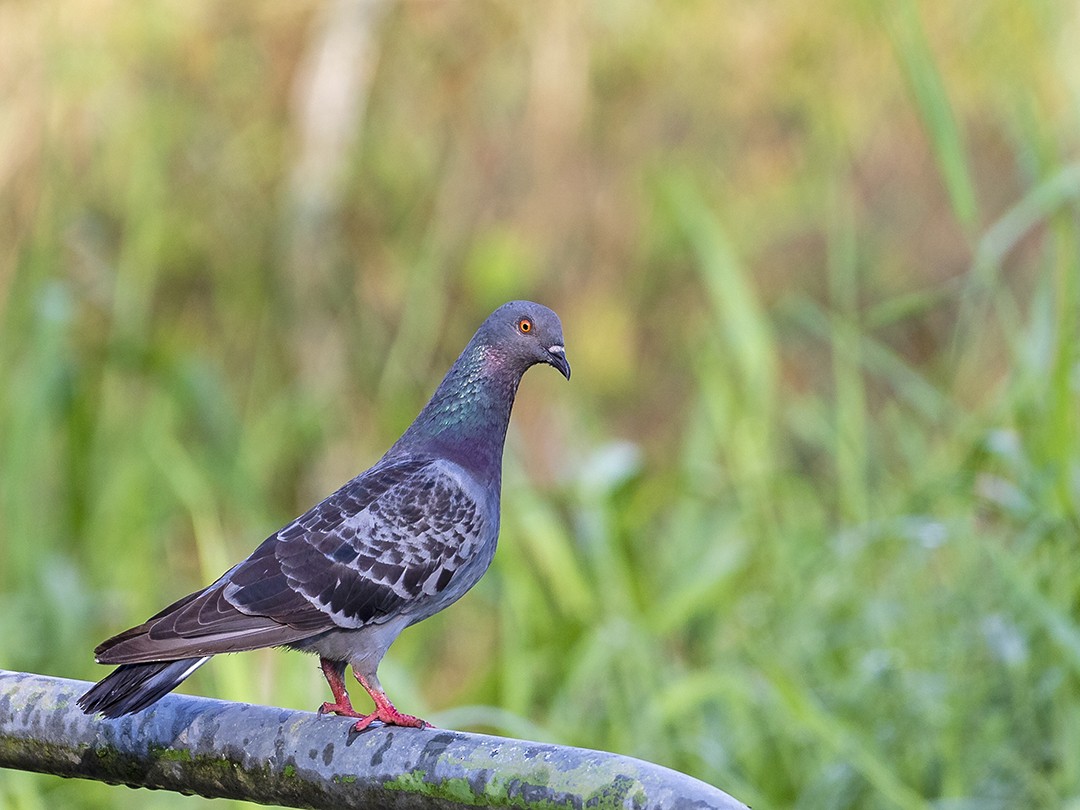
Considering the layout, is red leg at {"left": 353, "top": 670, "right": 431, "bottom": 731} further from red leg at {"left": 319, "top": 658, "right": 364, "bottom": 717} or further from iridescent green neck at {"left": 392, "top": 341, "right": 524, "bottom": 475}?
iridescent green neck at {"left": 392, "top": 341, "right": 524, "bottom": 475}

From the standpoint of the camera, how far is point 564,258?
10.2 m

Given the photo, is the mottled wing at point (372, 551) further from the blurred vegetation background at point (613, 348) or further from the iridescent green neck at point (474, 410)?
the blurred vegetation background at point (613, 348)

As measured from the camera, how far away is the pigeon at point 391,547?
2230 millimetres

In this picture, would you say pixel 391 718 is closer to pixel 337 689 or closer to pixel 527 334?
pixel 337 689

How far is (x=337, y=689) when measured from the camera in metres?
2.44

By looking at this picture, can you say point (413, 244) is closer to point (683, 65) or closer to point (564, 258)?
point (564, 258)

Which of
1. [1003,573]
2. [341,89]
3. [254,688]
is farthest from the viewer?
[341,89]

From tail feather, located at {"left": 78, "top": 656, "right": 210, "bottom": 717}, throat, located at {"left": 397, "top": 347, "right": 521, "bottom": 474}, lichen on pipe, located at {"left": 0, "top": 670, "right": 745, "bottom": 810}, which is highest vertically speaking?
throat, located at {"left": 397, "top": 347, "right": 521, "bottom": 474}

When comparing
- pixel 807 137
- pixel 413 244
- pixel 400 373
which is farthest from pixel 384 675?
pixel 807 137

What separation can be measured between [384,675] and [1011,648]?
167cm

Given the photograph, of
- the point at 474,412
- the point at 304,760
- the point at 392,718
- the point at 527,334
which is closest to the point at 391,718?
the point at 392,718

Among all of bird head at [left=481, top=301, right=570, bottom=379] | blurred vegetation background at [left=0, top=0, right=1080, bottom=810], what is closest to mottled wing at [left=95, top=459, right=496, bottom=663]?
bird head at [left=481, top=301, right=570, bottom=379]

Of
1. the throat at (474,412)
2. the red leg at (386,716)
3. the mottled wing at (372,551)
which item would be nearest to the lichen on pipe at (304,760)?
the red leg at (386,716)

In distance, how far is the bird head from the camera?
2.44 m
